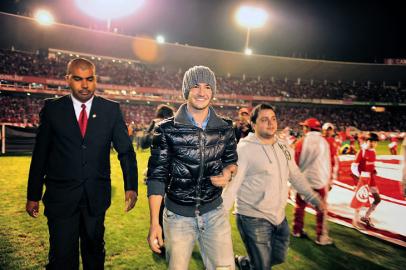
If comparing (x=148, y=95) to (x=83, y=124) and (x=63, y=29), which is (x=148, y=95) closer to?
(x=63, y=29)

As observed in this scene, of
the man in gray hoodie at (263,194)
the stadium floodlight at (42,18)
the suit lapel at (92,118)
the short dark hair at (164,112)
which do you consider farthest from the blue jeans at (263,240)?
the stadium floodlight at (42,18)

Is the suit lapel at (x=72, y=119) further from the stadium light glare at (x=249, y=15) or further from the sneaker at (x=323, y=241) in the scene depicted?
the stadium light glare at (x=249, y=15)

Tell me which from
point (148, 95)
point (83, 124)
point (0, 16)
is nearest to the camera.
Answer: point (83, 124)

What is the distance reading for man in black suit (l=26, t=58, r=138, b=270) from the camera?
2.71 meters

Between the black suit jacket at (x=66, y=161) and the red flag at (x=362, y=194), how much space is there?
5.57m

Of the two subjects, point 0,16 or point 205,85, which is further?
point 0,16

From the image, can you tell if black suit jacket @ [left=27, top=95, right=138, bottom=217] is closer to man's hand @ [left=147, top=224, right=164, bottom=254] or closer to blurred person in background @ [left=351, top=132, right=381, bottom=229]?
man's hand @ [left=147, top=224, right=164, bottom=254]

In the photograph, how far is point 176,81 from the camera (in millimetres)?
48000

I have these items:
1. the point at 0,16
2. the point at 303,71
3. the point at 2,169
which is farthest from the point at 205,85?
the point at 303,71

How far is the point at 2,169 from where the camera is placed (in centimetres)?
1079

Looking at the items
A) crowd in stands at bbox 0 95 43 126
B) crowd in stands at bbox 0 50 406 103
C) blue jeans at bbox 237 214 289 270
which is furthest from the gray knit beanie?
crowd in stands at bbox 0 50 406 103

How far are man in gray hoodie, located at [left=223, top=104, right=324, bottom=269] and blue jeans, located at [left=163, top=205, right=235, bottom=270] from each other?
488 mm

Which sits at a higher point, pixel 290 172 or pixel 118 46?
pixel 118 46

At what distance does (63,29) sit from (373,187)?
1516 inches
